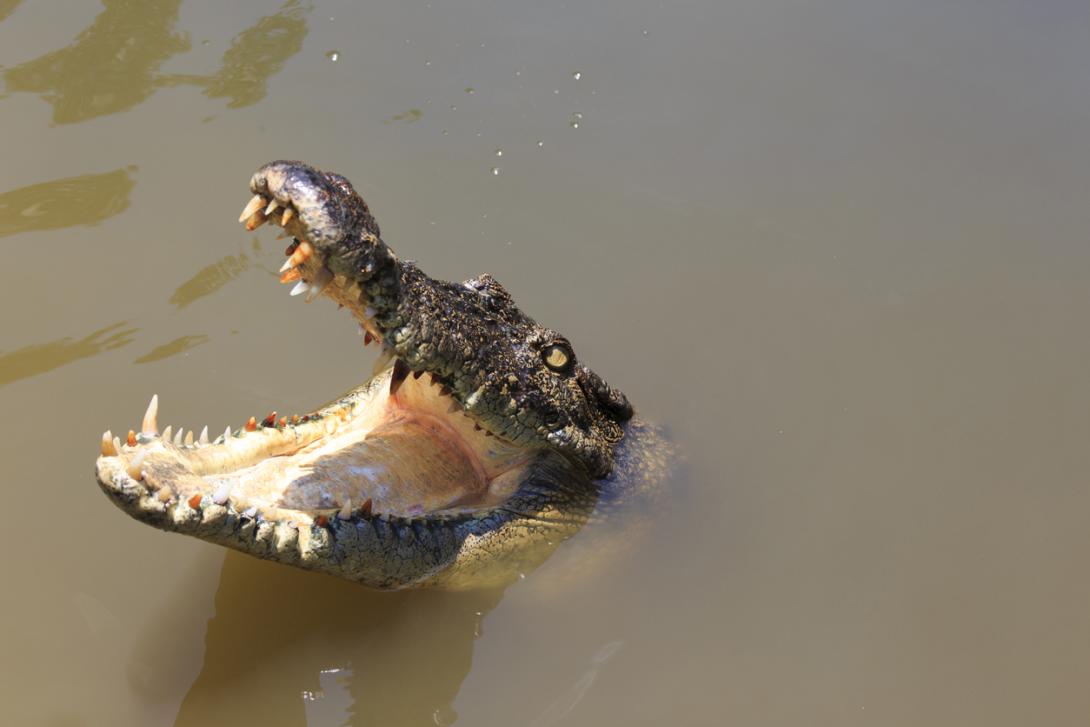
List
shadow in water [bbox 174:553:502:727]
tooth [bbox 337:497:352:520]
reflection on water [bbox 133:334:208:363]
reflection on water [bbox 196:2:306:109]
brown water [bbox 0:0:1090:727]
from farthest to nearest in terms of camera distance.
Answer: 1. reflection on water [bbox 196:2:306:109]
2. reflection on water [bbox 133:334:208:363]
3. brown water [bbox 0:0:1090:727]
4. shadow in water [bbox 174:553:502:727]
5. tooth [bbox 337:497:352:520]

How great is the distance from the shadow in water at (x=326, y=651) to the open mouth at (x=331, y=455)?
17.9 inches

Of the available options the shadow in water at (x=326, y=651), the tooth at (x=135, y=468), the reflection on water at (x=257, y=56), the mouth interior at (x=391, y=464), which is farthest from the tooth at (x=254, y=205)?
the reflection on water at (x=257, y=56)

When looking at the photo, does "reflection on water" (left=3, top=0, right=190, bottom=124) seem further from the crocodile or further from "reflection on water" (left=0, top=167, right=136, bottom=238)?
the crocodile

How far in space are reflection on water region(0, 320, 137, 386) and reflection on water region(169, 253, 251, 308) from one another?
0.31 metres

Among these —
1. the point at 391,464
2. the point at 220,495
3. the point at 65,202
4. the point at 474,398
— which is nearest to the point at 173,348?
the point at 65,202

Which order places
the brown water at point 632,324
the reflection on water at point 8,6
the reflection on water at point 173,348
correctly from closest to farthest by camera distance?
1. the brown water at point 632,324
2. the reflection on water at point 173,348
3. the reflection on water at point 8,6

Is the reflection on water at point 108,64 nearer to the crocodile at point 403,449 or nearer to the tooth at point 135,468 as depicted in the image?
the crocodile at point 403,449

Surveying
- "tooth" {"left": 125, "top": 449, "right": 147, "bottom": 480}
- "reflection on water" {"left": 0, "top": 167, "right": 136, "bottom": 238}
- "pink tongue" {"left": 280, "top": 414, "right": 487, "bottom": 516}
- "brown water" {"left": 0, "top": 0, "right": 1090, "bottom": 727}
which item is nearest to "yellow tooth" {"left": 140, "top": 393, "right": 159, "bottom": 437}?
"tooth" {"left": 125, "top": 449, "right": 147, "bottom": 480}

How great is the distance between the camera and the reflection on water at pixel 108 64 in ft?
18.9

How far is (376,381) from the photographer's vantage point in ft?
13.9

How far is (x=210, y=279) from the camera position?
5.09 meters

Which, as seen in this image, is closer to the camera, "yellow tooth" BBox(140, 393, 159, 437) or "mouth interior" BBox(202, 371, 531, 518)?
"yellow tooth" BBox(140, 393, 159, 437)

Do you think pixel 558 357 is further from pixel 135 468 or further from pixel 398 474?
pixel 135 468

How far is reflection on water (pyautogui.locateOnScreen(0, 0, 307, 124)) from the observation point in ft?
19.0
